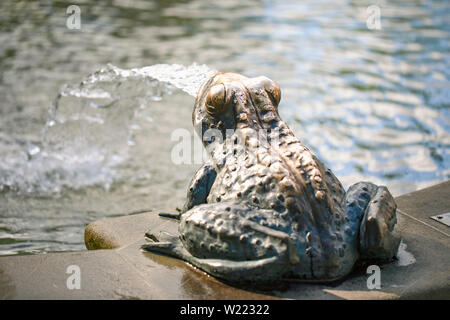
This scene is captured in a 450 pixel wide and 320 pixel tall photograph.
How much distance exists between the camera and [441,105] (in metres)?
8.88

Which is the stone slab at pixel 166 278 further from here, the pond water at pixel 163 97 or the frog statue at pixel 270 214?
the pond water at pixel 163 97

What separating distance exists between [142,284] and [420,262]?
2009mm

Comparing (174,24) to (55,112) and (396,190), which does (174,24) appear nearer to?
(55,112)

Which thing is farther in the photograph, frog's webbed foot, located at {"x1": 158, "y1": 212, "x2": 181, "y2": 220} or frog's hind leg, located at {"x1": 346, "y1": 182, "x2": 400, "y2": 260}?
frog's webbed foot, located at {"x1": 158, "y1": 212, "x2": 181, "y2": 220}

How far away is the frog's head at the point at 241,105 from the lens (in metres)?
3.86

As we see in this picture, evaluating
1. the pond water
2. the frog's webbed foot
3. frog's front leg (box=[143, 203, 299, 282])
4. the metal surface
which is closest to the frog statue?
frog's front leg (box=[143, 203, 299, 282])

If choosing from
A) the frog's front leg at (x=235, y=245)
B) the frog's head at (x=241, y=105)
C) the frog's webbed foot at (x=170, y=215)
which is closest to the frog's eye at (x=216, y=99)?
the frog's head at (x=241, y=105)

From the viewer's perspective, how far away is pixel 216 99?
392cm

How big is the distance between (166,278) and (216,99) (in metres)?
1.36

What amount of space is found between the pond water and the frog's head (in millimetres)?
1143

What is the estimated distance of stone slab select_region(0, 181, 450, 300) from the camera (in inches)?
132

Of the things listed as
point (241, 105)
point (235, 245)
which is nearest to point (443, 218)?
point (241, 105)

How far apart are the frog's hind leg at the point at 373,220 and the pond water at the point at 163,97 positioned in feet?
7.19

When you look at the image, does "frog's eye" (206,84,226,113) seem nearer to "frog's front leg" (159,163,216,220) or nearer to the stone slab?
"frog's front leg" (159,163,216,220)
